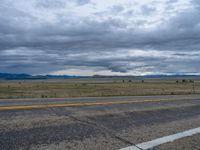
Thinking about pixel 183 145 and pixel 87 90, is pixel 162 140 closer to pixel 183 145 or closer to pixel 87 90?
pixel 183 145

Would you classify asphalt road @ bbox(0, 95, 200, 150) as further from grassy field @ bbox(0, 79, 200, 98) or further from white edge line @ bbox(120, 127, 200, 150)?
grassy field @ bbox(0, 79, 200, 98)

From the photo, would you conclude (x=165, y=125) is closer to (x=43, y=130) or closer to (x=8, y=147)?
(x=43, y=130)

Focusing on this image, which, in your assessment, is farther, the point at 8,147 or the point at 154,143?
the point at 154,143

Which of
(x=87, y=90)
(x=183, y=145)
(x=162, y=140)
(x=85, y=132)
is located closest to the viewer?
(x=183, y=145)

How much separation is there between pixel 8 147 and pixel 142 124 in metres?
3.57

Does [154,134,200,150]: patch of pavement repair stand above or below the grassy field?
above

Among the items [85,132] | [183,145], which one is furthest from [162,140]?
[85,132]

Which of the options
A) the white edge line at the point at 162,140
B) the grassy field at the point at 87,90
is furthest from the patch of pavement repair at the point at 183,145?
the grassy field at the point at 87,90

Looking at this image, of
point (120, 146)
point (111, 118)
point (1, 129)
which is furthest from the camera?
point (111, 118)

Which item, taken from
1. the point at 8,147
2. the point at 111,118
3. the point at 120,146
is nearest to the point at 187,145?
the point at 120,146

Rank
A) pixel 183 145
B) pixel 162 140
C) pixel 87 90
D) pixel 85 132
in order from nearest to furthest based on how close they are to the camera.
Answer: pixel 183 145 → pixel 162 140 → pixel 85 132 → pixel 87 90

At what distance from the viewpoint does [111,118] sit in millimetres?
6309

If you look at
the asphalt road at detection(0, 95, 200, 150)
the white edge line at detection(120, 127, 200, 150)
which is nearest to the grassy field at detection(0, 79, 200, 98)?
the asphalt road at detection(0, 95, 200, 150)

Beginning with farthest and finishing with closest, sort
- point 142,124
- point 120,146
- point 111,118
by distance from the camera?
point 111,118 < point 142,124 < point 120,146
